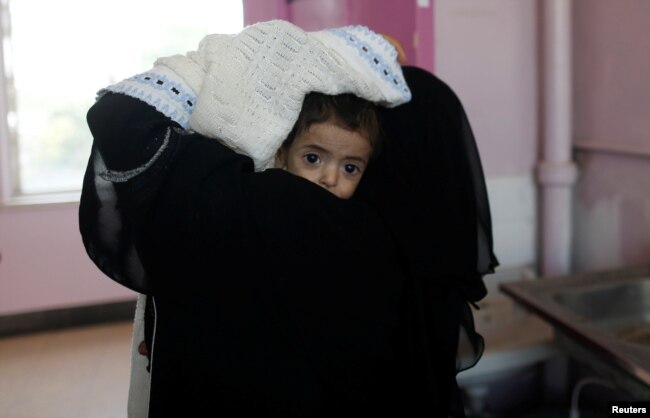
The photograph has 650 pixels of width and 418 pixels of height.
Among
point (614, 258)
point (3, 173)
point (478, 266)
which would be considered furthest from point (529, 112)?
point (3, 173)

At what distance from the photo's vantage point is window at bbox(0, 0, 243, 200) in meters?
2.94

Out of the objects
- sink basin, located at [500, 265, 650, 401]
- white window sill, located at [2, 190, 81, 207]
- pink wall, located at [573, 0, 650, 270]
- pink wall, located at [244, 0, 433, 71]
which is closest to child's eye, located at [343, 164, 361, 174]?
sink basin, located at [500, 265, 650, 401]

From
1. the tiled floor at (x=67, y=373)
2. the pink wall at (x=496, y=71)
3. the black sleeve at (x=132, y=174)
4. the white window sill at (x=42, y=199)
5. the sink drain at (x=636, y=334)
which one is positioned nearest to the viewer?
the black sleeve at (x=132, y=174)

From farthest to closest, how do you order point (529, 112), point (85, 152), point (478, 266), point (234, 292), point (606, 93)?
point (85, 152), point (529, 112), point (606, 93), point (478, 266), point (234, 292)

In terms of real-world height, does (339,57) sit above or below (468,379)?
above

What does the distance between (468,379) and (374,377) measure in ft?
2.85

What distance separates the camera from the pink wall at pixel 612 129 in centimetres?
165

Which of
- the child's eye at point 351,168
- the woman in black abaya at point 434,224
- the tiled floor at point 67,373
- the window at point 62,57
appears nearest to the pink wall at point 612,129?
the woman in black abaya at point 434,224

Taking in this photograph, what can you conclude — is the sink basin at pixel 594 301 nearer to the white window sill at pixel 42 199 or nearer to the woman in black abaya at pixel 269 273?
the woman in black abaya at pixel 269 273

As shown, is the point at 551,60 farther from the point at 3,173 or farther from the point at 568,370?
the point at 3,173

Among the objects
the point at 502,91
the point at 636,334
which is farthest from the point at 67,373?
the point at 636,334

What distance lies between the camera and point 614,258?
1.81 metres

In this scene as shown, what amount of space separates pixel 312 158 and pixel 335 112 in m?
0.08

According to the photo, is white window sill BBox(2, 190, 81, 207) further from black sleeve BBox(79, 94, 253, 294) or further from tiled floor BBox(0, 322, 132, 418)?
black sleeve BBox(79, 94, 253, 294)
